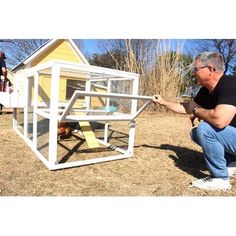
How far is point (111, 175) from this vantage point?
2.86 metres

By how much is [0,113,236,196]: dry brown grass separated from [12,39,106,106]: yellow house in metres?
1.17

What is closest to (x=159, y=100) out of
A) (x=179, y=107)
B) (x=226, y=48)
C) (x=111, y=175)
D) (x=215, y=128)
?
(x=179, y=107)

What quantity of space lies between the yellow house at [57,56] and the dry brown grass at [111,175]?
117cm

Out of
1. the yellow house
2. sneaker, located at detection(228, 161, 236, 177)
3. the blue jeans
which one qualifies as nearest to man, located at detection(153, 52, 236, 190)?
the blue jeans

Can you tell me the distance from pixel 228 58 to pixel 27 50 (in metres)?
6.15

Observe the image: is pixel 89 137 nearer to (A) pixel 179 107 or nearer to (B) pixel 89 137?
(B) pixel 89 137

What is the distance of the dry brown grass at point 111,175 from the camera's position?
2410mm

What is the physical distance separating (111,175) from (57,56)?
15.6 feet

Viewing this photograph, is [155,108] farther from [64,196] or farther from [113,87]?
[64,196]

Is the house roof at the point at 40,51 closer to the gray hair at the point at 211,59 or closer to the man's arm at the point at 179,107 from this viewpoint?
the man's arm at the point at 179,107

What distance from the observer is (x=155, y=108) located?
949 centimetres

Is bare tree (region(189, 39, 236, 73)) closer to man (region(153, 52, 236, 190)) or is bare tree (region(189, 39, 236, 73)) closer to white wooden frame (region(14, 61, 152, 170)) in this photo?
white wooden frame (region(14, 61, 152, 170))

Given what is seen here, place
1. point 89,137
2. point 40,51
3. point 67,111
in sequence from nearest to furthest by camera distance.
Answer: point 67,111
point 89,137
point 40,51

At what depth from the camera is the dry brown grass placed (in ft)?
7.91
